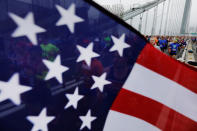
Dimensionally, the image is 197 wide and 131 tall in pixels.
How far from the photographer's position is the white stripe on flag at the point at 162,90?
1.49m

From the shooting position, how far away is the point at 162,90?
1.55m

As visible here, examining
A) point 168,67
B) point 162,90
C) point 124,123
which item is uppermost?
point 168,67

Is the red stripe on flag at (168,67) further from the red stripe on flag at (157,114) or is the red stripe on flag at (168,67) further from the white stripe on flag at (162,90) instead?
the red stripe on flag at (157,114)

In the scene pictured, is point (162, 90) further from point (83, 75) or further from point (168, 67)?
point (83, 75)

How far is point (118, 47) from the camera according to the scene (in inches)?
53.8

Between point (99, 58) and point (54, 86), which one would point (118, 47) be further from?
point (54, 86)

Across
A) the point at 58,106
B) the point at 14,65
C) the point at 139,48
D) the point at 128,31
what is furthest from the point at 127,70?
the point at 14,65

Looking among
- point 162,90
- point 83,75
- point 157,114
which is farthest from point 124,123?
point 83,75

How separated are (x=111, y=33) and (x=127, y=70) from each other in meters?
0.33

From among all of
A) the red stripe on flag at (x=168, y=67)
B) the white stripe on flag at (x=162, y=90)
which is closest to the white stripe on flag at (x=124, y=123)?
the white stripe on flag at (x=162, y=90)

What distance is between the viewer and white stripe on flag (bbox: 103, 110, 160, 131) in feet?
4.72

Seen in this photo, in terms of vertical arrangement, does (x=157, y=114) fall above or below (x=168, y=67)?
below

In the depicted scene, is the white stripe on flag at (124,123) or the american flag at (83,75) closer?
the american flag at (83,75)

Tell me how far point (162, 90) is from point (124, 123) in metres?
0.42
